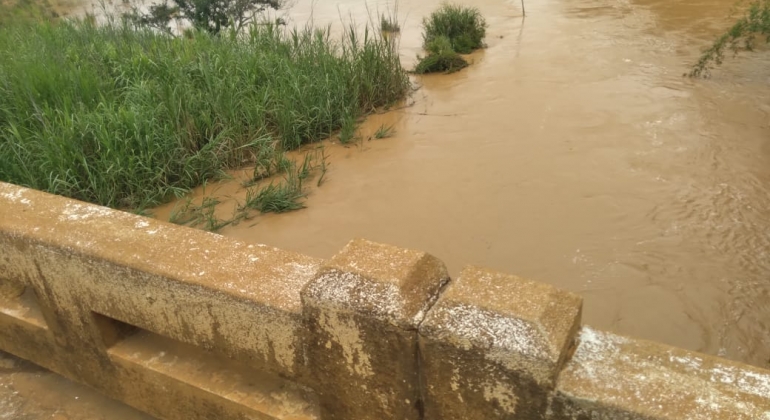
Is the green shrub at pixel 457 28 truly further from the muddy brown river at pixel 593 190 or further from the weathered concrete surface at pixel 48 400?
the weathered concrete surface at pixel 48 400

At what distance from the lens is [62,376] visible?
252 centimetres

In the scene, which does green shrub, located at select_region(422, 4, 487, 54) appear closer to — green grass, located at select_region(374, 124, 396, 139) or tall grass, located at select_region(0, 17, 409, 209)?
tall grass, located at select_region(0, 17, 409, 209)

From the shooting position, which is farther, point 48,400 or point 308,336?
point 48,400

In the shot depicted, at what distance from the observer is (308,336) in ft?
5.33

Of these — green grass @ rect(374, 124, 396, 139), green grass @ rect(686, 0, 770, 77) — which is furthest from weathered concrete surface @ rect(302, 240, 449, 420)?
green grass @ rect(686, 0, 770, 77)

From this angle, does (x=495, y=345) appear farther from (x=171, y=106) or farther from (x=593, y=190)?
(x=171, y=106)

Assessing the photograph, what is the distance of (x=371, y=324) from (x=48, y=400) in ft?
5.42

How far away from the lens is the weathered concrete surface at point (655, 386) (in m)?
1.26

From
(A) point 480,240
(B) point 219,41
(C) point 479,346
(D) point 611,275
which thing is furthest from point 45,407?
(B) point 219,41

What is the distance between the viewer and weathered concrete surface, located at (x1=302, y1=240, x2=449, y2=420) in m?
1.48

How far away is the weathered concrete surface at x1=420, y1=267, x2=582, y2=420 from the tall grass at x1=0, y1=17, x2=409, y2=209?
338cm

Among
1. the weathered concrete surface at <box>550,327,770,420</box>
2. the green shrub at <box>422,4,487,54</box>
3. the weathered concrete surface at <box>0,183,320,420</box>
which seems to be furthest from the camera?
the green shrub at <box>422,4,487,54</box>

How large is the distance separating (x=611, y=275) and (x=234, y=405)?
2580 millimetres

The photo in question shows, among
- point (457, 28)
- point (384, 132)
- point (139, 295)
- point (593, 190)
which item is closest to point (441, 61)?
point (457, 28)
